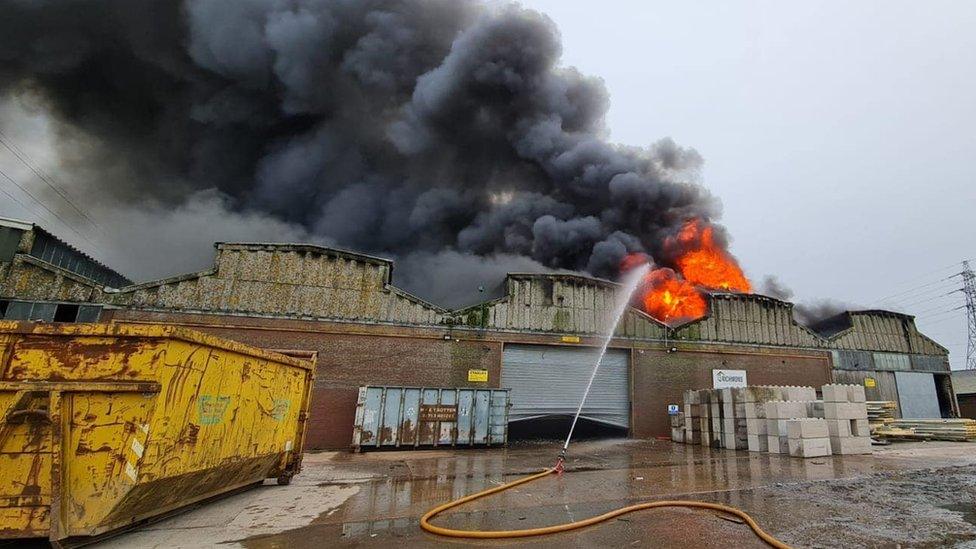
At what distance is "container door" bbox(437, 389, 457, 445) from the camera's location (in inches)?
556

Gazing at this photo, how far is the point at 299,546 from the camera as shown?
4.49 metres

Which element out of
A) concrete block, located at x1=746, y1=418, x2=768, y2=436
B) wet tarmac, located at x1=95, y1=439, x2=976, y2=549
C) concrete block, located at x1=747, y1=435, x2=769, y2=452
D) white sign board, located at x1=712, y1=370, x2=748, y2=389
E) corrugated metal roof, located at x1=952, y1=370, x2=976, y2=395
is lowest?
wet tarmac, located at x1=95, y1=439, x2=976, y2=549

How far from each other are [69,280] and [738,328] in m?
26.3

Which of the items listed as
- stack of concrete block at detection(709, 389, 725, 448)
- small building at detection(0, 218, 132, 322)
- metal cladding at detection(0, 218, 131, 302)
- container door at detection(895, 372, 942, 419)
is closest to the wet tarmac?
stack of concrete block at detection(709, 389, 725, 448)

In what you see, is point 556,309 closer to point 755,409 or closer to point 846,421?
point 755,409

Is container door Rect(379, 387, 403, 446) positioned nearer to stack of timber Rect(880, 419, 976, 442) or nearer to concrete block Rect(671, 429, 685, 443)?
concrete block Rect(671, 429, 685, 443)

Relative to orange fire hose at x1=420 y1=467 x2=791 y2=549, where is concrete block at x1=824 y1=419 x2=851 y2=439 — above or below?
above

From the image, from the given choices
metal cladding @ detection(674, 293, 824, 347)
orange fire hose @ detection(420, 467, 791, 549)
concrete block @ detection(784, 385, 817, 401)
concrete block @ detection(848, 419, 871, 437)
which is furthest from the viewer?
metal cladding @ detection(674, 293, 824, 347)

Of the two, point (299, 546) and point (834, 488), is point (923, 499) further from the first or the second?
point (299, 546)

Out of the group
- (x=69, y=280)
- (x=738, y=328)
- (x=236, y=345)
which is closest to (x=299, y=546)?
(x=236, y=345)

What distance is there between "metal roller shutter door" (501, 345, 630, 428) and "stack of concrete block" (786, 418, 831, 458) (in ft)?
22.8

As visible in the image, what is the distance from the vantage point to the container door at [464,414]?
14.4 meters

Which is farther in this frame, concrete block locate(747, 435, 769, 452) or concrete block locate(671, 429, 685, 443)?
concrete block locate(671, 429, 685, 443)

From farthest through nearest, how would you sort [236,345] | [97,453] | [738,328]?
[738,328] < [236,345] < [97,453]
